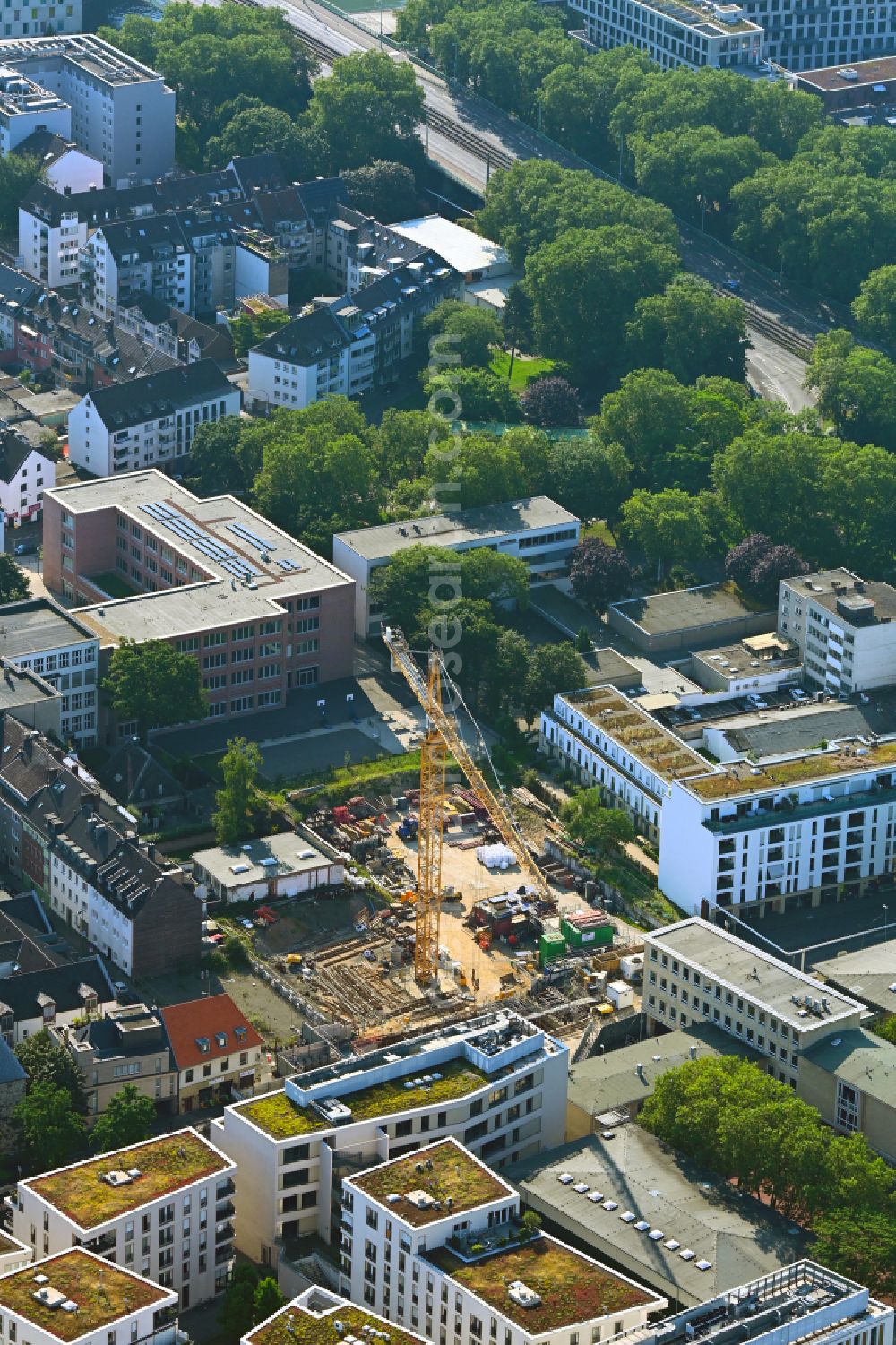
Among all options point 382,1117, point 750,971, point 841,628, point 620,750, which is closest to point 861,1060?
point 750,971

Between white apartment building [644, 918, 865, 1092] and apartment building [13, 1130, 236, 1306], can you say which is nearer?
apartment building [13, 1130, 236, 1306]

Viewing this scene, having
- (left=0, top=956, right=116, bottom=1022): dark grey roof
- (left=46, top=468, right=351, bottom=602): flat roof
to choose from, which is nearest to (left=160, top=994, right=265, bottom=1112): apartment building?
(left=0, top=956, right=116, bottom=1022): dark grey roof

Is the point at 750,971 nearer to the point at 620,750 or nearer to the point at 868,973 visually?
the point at 868,973

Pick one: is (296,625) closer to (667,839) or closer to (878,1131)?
(667,839)

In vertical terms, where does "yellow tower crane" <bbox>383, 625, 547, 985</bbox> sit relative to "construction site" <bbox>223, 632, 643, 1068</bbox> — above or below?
above

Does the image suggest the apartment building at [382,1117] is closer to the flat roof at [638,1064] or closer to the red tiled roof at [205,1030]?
the flat roof at [638,1064]

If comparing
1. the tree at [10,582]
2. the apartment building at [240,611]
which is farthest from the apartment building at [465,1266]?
the tree at [10,582]

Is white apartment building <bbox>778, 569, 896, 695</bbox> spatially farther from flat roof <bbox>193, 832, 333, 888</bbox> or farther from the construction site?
flat roof <bbox>193, 832, 333, 888</bbox>

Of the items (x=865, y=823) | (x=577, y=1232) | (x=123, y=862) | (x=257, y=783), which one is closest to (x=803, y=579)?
(x=865, y=823)
